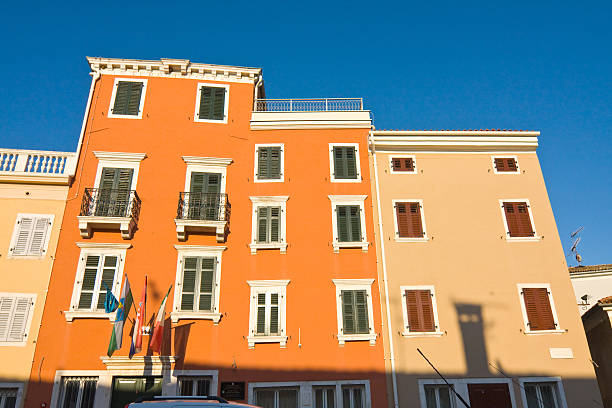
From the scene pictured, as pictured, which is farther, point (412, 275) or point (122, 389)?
point (412, 275)

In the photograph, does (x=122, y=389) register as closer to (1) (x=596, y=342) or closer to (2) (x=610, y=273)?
(1) (x=596, y=342)

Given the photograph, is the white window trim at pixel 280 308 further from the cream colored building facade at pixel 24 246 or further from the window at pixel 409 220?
the cream colored building facade at pixel 24 246

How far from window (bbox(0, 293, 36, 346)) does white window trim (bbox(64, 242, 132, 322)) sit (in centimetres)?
145

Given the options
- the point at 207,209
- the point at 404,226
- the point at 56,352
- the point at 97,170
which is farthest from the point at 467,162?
the point at 56,352

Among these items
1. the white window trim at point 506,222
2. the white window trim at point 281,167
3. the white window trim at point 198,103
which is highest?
the white window trim at point 198,103

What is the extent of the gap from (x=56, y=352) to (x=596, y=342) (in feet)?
73.3

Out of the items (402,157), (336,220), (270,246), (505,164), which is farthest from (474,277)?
(270,246)

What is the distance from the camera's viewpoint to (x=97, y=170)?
847 inches

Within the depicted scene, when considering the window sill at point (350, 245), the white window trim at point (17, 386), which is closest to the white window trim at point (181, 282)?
the window sill at point (350, 245)

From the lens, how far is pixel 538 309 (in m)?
19.8

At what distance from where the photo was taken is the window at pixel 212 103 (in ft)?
77.4

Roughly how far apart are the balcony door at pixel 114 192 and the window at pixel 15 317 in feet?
13.8

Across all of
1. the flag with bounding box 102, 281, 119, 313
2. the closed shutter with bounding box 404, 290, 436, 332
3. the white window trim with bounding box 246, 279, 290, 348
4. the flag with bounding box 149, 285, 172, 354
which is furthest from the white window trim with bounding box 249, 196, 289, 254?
the flag with bounding box 102, 281, 119, 313

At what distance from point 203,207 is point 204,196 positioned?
60 cm
